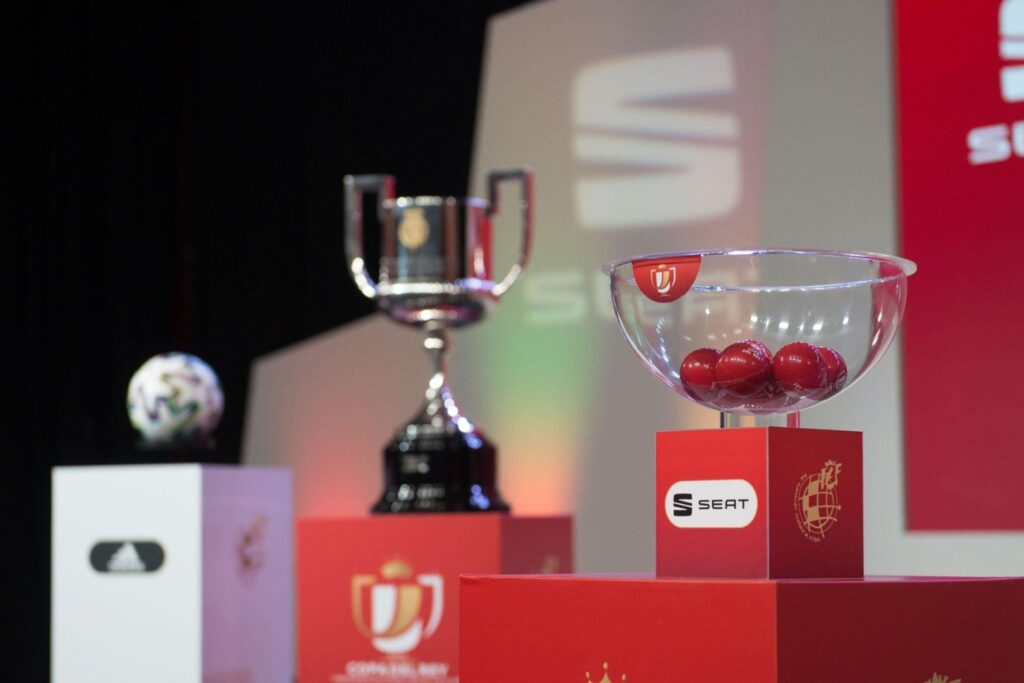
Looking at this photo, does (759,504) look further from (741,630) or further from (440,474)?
(440,474)

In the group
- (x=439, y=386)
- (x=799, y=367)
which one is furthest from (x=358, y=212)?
(x=799, y=367)

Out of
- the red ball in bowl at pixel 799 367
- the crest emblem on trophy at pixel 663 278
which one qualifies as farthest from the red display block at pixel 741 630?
the crest emblem on trophy at pixel 663 278

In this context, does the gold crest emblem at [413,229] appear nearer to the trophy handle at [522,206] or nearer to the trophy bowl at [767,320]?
the trophy handle at [522,206]

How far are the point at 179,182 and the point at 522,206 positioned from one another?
1.05 meters

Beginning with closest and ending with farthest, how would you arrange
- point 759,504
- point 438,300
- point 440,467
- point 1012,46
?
1. point 759,504
2. point 1012,46
3. point 440,467
4. point 438,300

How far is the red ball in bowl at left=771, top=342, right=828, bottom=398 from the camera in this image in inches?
57.8

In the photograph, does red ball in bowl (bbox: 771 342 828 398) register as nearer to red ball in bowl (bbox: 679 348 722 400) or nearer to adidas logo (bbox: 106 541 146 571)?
red ball in bowl (bbox: 679 348 722 400)

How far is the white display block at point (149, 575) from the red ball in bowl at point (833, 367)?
4.87ft

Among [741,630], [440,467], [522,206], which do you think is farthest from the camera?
[522,206]

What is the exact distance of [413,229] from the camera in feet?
9.43

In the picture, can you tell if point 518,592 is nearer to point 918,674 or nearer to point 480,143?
point 918,674

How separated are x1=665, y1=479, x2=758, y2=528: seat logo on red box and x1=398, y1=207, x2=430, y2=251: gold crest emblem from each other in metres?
1.44

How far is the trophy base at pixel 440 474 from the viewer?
9.07 feet

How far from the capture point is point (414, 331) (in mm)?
3361
